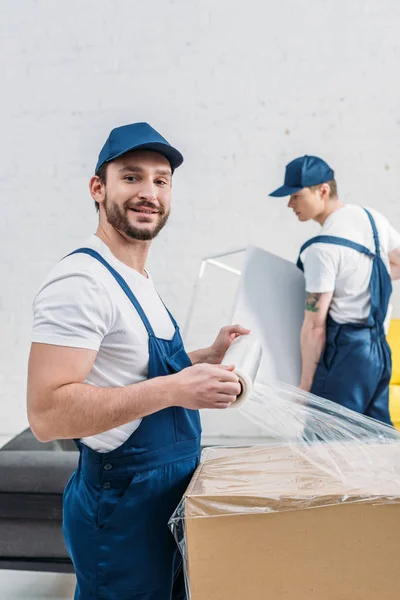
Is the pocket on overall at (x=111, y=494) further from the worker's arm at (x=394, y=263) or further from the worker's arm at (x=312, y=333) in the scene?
the worker's arm at (x=394, y=263)

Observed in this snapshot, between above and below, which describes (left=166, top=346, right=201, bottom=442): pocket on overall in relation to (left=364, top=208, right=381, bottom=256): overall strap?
below

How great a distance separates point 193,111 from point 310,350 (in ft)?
6.35

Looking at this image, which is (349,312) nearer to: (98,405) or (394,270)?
(394,270)

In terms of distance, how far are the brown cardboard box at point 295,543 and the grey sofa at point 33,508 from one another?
1.36 meters

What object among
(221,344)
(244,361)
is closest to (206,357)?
(221,344)

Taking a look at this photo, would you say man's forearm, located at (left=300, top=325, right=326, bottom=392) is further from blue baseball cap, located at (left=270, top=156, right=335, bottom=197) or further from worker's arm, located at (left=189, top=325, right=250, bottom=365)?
worker's arm, located at (left=189, top=325, right=250, bottom=365)

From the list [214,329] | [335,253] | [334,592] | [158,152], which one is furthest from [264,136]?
[334,592]

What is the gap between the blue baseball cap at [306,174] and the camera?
2631 millimetres

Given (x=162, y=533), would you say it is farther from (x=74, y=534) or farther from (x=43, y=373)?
(x=43, y=373)

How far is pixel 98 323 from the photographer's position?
1.02 metres

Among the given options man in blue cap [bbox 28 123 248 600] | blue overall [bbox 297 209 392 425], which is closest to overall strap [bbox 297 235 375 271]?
blue overall [bbox 297 209 392 425]

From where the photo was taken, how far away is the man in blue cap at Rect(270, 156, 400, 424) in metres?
2.45

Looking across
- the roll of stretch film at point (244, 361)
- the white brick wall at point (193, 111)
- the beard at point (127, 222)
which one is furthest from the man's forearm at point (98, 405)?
the white brick wall at point (193, 111)

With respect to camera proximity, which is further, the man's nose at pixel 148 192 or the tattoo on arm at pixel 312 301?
the tattoo on arm at pixel 312 301
